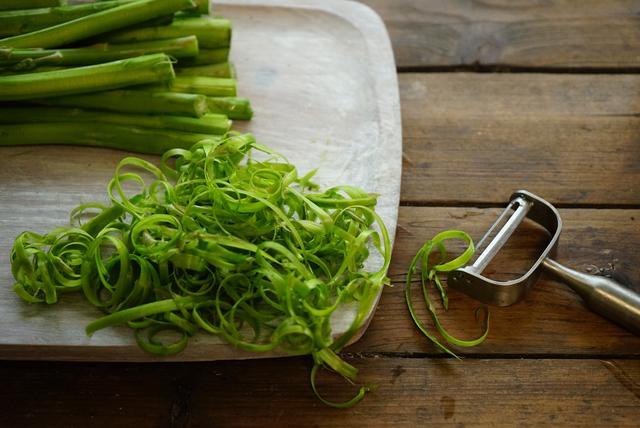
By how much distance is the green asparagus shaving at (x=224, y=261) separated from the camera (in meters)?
1.79

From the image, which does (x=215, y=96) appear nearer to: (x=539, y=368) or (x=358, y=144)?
(x=358, y=144)

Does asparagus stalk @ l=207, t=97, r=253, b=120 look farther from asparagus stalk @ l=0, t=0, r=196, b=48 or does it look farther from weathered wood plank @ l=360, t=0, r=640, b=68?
weathered wood plank @ l=360, t=0, r=640, b=68

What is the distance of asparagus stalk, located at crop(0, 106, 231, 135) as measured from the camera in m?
2.23

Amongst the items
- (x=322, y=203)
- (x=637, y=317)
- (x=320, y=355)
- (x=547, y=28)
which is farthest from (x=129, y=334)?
(x=547, y=28)

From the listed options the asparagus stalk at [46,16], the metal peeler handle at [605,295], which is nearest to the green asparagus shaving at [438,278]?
the metal peeler handle at [605,295]

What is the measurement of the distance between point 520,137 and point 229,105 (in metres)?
0.92

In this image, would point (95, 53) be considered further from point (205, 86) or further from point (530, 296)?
point (530, 296)

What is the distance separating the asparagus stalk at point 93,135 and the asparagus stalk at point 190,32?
0.93 feet

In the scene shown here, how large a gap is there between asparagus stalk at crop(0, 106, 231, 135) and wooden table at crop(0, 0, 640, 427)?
60 cm

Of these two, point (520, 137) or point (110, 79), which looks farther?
point (520, 137)

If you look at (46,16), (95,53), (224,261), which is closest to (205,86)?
(95,53)

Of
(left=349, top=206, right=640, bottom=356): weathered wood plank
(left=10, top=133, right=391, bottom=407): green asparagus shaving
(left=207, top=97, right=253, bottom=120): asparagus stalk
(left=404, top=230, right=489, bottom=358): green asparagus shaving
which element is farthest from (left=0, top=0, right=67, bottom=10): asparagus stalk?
(left=404, top=230, right=489, bottom=358): green asparagus shaving

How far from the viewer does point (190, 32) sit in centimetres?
234

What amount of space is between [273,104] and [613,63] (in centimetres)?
124
